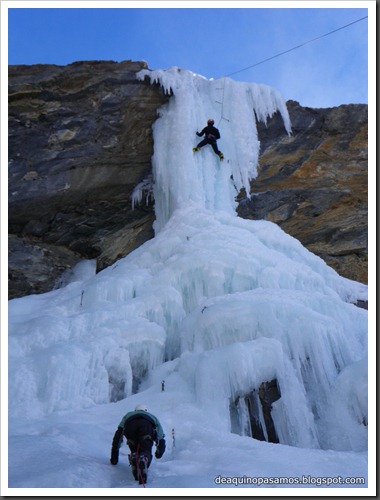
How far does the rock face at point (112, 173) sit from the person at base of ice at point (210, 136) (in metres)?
1.11

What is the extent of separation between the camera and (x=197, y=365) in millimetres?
5645

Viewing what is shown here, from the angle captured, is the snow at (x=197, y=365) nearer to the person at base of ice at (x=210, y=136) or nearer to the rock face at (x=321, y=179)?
the person at base of ice at (x=210, y=136)

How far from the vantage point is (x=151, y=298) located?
6.93 meters

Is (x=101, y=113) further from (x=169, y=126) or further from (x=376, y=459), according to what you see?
(x=376, y=459)

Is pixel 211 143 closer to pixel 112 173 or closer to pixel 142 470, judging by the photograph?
pixel 112 173

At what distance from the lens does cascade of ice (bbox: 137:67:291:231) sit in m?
10.1

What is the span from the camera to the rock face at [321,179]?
11.0m

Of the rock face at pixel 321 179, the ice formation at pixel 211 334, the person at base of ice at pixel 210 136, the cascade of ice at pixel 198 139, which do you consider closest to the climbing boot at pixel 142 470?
the ice formation at pixel 211 334

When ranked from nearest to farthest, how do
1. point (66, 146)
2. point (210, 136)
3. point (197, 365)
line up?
point (197, 365) < point (66, 146) < point (210, 136)

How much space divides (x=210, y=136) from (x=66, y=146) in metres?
3.06

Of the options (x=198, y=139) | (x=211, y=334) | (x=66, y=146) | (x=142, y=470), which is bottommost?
(x=142, y=470)

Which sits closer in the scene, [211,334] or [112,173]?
[211,334]

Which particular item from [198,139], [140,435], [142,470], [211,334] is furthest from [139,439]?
[198,139]

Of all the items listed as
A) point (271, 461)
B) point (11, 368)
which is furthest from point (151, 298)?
point (271, 461)
